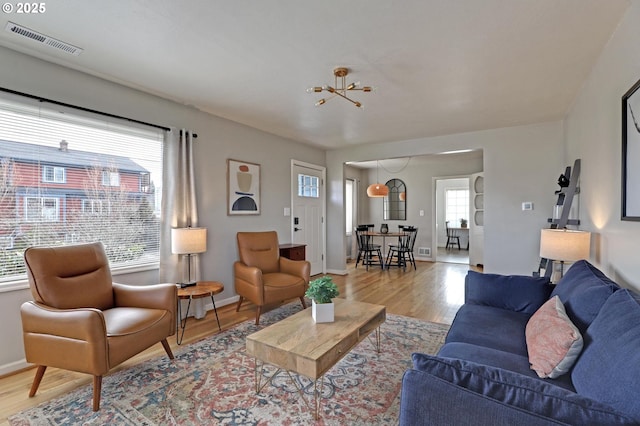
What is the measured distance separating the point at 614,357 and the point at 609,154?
1.85 m

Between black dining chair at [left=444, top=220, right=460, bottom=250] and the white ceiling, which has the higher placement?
the white ceiling

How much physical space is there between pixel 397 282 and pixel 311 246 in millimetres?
1652

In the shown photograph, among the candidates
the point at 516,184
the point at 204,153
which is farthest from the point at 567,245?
the point at 204,153

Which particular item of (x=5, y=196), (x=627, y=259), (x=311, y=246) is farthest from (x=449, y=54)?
(x=311, y=246)

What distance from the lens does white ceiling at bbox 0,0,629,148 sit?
192 cm

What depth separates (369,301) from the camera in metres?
4.31

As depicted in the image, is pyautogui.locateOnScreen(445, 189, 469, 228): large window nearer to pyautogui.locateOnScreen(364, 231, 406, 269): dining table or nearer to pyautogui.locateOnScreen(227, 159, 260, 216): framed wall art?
pyautogui.locateOnScreen(364, 231, 406, 269): dining table

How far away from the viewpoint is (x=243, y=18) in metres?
2.00

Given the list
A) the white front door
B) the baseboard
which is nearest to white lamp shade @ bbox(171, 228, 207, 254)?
the baseboard

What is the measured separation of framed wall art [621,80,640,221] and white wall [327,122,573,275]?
2626 mm

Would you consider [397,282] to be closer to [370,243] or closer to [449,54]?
[370,243]

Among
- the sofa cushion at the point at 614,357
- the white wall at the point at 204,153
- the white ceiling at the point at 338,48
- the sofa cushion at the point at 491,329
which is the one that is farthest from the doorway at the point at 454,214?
the sofa cushion at the point at 614,357

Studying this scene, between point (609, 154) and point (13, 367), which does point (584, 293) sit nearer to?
point (609, 154)

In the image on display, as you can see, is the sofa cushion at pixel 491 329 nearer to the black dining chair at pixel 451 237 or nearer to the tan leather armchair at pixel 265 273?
the tan leather armchair at pixel 265 273
